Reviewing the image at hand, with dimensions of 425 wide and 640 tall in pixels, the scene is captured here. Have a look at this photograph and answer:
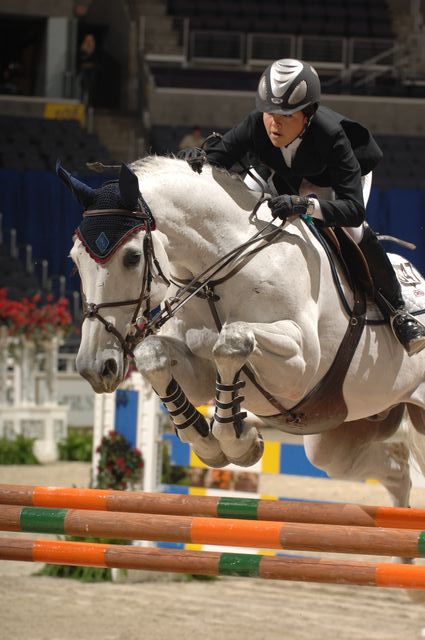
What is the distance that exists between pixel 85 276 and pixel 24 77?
1567 centimetres

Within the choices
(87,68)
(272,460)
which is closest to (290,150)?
(272,460)

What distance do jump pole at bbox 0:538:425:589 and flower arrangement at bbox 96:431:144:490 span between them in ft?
10.2

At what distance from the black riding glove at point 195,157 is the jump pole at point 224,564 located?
1.26 metres

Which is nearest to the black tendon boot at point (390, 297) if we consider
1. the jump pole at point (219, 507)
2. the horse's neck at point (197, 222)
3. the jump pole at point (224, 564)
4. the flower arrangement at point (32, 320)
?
the horse's neck at point (197, 222)

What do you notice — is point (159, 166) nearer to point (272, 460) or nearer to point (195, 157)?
point (195, 157)

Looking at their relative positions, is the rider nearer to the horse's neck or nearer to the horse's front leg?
the horse's neck

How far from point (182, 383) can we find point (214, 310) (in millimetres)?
261

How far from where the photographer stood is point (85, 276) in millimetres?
3045

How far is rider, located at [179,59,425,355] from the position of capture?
10.9 ft

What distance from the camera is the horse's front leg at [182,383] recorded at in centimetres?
318

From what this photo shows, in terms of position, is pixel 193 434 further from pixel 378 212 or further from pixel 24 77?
pixel 24 77

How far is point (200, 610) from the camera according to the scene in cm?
541

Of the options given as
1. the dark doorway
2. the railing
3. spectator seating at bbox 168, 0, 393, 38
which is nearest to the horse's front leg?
the railing

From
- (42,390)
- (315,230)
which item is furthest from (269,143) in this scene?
(42,390)
